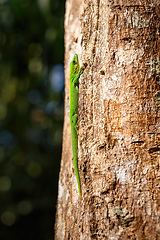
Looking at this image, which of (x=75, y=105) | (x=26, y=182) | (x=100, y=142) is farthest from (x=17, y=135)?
(x=100, y=142)

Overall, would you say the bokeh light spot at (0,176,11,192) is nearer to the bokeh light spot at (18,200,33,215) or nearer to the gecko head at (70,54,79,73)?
the bokeh light spot at (18,200,33,215)

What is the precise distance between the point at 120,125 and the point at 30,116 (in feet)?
13.7

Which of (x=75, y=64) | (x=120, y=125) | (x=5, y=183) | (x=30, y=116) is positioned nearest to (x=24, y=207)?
(x=5, y=183)

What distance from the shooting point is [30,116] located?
570 centimetres

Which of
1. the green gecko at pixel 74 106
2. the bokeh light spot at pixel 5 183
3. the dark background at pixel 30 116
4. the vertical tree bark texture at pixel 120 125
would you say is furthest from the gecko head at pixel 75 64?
the bokeh light spot at pixel 5 183

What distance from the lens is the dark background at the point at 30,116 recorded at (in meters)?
5.08

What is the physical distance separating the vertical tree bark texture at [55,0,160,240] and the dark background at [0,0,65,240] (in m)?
3.26

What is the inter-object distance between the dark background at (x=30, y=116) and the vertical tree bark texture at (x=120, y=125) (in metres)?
3.26

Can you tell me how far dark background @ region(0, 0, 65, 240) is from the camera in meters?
5.08

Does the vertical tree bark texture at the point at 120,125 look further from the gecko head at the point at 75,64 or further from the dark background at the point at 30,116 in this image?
the dark background at the point at 30,116

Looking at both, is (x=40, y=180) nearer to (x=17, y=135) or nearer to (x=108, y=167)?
(x=17, y=135)

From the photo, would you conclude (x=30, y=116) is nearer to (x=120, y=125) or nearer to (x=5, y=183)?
(x=5, y=183)

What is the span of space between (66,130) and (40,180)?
3.18 meters

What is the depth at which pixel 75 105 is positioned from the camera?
7.20 feet
